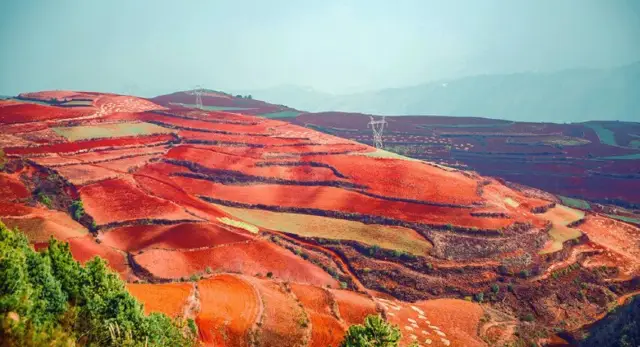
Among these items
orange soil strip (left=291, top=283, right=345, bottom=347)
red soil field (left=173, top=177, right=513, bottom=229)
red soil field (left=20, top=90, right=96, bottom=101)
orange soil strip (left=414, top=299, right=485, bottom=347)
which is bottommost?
orange soil strip (left=414, top=299, right=485, bottom=347)

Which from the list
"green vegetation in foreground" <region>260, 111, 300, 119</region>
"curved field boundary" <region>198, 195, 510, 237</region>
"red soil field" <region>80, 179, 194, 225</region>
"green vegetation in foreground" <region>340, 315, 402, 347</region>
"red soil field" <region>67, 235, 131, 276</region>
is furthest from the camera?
"green vegetation in foreground" <region>260, 111, 300, 119</region>

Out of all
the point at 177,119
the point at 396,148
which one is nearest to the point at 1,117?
the point at 177,119

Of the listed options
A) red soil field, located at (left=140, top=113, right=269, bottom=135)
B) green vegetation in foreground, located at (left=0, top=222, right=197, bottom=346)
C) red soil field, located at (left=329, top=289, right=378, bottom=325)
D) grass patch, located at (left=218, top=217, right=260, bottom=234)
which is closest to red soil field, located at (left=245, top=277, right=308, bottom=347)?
red soil field, located at (left=329, top=289, right=378, bottom=325)

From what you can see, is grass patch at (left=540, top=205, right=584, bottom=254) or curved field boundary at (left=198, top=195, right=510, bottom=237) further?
grass patch at (left=540, top=205, right=584, bottom=254)

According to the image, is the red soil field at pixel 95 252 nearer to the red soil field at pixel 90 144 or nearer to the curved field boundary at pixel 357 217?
the curved field boundary at pixel 357 217

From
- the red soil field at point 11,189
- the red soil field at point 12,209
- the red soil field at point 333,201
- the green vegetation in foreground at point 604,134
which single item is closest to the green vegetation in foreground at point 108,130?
the red soil field at point 333,201

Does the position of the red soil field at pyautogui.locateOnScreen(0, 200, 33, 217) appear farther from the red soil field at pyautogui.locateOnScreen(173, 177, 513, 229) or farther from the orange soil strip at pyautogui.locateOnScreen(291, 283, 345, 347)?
the orange soil strip at pyautogui.locateOnScreen(291, 283, 345, 347)
